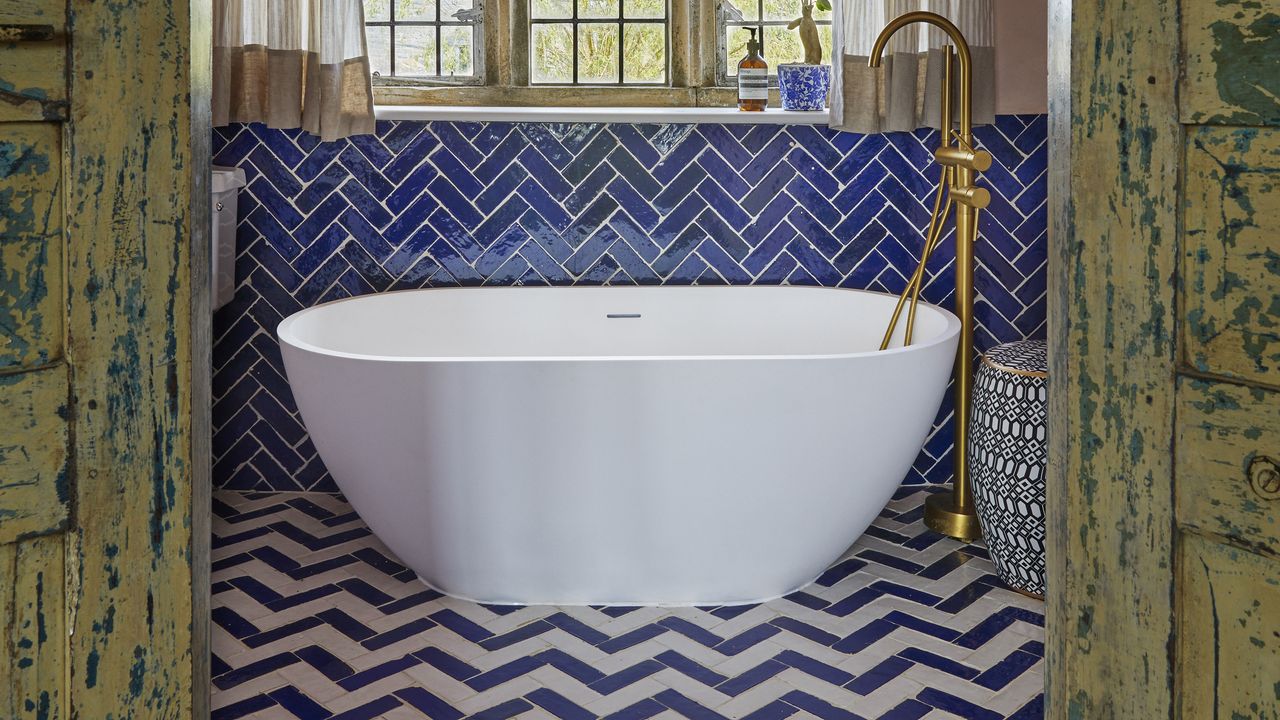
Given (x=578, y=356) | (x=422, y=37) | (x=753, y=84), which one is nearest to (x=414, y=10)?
(x=422, y=37)

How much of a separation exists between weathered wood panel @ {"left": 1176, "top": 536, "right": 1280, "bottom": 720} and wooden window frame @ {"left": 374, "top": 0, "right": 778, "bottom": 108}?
2846 mm

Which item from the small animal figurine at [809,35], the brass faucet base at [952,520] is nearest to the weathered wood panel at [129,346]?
the brass faucet base at [952,520]

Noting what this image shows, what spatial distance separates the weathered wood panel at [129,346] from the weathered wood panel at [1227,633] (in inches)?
36.6

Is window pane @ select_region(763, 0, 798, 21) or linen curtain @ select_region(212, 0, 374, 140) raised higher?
window pane @ select_region(763, 0, 798, 21)

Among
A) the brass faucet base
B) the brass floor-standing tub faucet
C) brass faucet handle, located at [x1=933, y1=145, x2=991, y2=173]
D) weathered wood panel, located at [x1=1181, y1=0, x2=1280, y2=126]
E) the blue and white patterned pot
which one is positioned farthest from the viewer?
the blue and white patterned pot

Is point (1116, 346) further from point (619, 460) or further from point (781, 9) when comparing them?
point (781, 9)

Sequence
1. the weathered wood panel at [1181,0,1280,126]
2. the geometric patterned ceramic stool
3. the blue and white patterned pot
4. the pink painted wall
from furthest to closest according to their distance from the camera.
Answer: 1. the blue and white patterned pot
2. the pink painted wall
3. the geometric patterned ceramic stool
4. the weathered wood panel at [1181,0,1280,126]

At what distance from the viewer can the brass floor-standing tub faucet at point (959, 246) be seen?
2938 mm

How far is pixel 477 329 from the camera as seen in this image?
328 cm

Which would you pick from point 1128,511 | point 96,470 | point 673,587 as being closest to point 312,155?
point 673,587

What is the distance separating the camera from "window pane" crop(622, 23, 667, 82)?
3.72 meters

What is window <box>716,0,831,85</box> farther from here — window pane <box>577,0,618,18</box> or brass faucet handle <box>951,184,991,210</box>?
brass faucet handle <box>951,184,991,210</box>

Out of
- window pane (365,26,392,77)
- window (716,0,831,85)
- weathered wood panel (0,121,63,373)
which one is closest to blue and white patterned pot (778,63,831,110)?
window (716,0,831,85)

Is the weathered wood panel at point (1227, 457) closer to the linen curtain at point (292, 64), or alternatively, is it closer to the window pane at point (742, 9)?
the linen curtain at point (292, 64)
